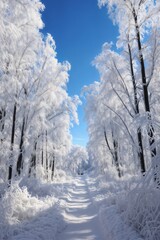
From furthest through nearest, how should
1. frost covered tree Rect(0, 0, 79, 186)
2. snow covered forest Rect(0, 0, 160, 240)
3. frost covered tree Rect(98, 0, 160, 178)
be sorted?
frost covered tree Rect(0, 0, 79, 186)
frost covered tree Rect(98, 0, 160, 178)
snow covered forest Rect(0, 0, 160, 240)

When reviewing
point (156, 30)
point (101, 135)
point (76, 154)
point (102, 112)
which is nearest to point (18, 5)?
point (156, 30)

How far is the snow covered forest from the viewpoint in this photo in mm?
5160

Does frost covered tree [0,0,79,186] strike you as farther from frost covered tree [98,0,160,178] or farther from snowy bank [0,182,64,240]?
snowy bank [0,182,64,240]

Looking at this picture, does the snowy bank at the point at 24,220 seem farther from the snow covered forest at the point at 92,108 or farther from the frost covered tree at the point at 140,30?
the frost covered tree at the point at 140,30

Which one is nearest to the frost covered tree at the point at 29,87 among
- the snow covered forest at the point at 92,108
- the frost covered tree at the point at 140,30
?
the snow covered forest at the point at 92,108

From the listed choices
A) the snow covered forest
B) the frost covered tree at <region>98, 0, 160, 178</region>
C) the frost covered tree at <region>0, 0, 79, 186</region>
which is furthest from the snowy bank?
the frost covered tree at <region>98, 0, 160, 178</region>

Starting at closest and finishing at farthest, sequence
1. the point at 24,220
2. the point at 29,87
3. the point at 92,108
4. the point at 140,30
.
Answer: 1. the point at 24,220
2. the point at 140,30
3. the point at 29,87
4. the point at 92,108

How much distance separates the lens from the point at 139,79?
12.1 metres

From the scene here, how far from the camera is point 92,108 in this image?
23297 mm

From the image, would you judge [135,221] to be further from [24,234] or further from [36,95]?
[36,95]

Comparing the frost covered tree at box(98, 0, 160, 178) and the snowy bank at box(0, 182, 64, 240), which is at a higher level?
the frost covered tree at box(98, 0, 160, 178)

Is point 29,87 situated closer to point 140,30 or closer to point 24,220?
point 140,30

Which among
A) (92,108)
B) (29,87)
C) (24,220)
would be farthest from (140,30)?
(92,108)

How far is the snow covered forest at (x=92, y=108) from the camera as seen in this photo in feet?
16.9
